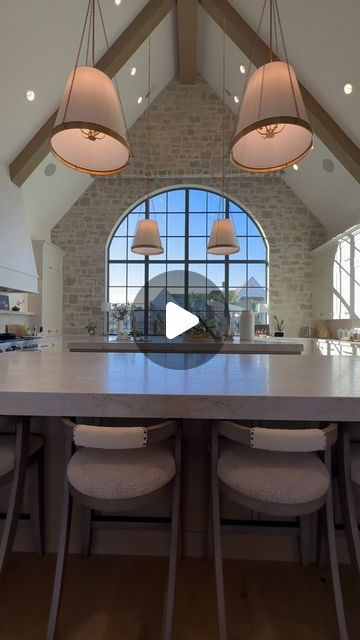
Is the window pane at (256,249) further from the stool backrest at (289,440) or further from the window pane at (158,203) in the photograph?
the stool backrest at (289,440)

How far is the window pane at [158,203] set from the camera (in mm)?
8344

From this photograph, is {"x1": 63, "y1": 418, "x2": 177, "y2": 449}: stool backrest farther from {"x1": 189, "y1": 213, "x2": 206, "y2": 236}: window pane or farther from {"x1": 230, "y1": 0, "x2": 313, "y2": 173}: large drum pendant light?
{"x1": 189, "y1": 213, "x2": 206, "y2": 236}: window pane

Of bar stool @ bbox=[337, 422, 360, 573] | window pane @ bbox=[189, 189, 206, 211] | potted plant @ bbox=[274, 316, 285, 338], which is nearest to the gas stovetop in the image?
bar stool @ bbox=[337, 422, 360, 573]

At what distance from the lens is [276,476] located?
1114mm

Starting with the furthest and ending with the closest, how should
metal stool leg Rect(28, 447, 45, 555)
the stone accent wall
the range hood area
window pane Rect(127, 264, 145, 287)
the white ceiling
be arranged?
window pane Rect(127, 264, 145, 287), the stone accent wall, the range hood area, the white ceiling, metal stool leg Rect(28, 447, 45, 555)

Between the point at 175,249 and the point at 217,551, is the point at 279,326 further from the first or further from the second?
the point at 217,551

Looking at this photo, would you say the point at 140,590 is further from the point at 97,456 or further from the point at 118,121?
the point at 118,121

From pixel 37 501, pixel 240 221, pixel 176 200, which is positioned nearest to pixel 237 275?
pixel 240 221

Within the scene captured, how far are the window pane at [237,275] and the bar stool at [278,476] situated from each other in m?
7.25

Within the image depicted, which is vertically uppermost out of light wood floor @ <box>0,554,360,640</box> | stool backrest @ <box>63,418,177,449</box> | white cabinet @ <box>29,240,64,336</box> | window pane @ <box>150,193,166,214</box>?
window pane @ <box>150,193,166,214</box>

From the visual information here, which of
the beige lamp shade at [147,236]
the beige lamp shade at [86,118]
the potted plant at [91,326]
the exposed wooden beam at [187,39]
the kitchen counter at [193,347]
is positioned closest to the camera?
the beige lamp shade at [86,118]

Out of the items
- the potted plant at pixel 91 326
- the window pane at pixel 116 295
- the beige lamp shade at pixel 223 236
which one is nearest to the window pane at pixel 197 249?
the window pane at pixel 116 295

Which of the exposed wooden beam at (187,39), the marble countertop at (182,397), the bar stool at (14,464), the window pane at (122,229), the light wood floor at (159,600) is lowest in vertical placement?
the light wood floor at (159,600)

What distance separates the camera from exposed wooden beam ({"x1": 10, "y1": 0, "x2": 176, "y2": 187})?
481 centimetres
